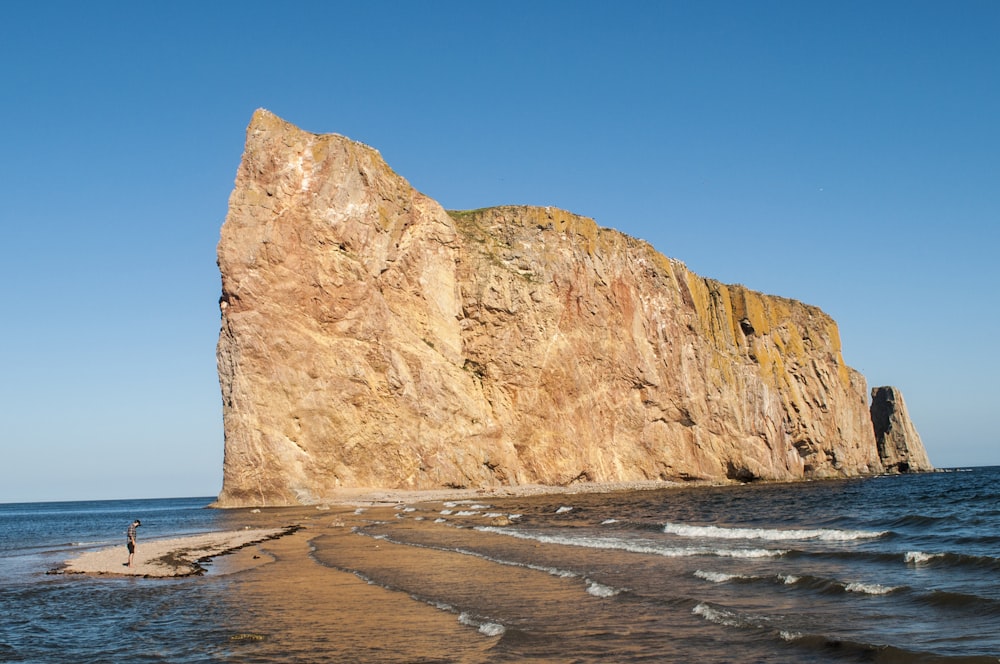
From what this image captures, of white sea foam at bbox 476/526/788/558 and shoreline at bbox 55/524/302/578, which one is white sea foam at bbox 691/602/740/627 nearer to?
white sea foam at bbox 476/526/788/558

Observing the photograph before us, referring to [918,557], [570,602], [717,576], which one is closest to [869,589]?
[717,576]

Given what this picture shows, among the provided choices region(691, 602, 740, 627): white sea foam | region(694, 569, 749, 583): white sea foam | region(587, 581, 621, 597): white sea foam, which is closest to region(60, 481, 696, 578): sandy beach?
region(587, 581, 621, 597): white sea foam

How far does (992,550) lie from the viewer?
62.0 feet

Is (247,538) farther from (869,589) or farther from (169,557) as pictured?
(869,589)

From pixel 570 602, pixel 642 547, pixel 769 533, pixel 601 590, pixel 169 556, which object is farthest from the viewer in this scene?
pixel 769 533

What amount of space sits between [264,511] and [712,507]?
2658cm

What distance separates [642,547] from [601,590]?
7834mm

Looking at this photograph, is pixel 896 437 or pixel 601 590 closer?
pixel 601 590

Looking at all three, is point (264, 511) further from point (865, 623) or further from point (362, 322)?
point (865, 623)

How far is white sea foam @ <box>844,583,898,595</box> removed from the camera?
13852mm

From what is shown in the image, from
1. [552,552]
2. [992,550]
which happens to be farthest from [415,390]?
[992,550]

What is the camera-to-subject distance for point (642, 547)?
22.4 metres

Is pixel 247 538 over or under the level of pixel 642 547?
over

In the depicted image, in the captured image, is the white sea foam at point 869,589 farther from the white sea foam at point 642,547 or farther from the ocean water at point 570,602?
the white sea foam at point 642,547
